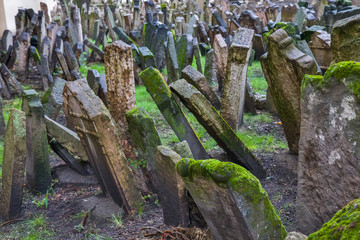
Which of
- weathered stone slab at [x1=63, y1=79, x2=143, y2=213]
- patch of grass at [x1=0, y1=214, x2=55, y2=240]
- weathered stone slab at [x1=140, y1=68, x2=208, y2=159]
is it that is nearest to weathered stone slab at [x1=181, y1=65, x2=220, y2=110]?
weathered stone slab at [x1=140, y1=68, x2=208, y2=159]

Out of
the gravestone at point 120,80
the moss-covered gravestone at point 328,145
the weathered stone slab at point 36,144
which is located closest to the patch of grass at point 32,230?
the weathered stone slab at point 36,144

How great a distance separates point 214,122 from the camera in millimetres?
4375

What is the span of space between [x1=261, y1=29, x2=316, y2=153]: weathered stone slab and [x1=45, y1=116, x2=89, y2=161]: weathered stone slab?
2124 millimetres

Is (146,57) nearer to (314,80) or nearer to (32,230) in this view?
(32,230)

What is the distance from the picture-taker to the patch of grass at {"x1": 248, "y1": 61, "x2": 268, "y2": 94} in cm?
846

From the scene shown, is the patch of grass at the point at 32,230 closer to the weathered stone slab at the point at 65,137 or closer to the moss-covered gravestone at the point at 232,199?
the weathered stone slab at the point at 65,137

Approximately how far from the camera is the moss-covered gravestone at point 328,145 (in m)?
2.70

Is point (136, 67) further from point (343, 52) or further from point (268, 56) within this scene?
point (343, 52)

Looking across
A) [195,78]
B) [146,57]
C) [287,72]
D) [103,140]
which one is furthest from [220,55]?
[103,140]

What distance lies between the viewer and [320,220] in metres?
3.14

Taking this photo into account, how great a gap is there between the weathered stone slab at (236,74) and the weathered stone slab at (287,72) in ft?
2.37

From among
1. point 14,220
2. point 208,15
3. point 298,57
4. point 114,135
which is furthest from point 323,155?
point 208,15

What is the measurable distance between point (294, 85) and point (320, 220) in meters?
1.56

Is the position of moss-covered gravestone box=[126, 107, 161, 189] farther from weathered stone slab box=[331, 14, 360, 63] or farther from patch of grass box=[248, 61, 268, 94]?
patch of grass box=[248, 61, 268, 94]
